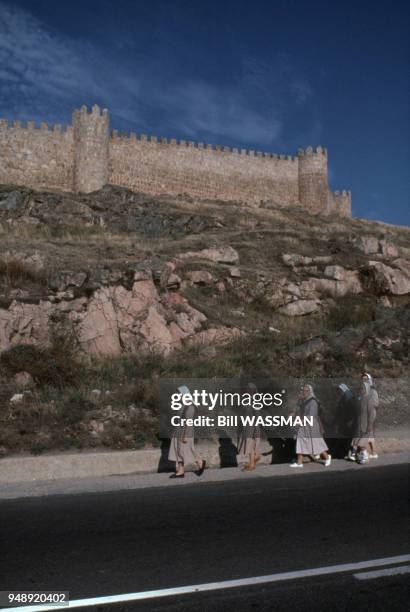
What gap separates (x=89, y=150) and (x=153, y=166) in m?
4.82

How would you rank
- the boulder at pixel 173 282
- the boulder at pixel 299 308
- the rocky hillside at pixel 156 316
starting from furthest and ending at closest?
the boulder at pixel 299 308, the boulder at pixel 173 282, the rocky hillside at pixel 156 316

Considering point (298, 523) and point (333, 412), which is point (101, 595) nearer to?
point (298, 523)

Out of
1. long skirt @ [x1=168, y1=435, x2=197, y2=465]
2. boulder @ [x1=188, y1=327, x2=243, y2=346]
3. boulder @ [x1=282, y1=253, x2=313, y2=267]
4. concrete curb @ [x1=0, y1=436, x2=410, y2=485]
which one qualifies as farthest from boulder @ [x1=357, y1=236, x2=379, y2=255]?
long skirt @ [x1=168, y1=435, x2=197, y2=465]

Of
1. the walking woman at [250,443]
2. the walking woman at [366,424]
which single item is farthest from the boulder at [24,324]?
the walking woman at [366,424]

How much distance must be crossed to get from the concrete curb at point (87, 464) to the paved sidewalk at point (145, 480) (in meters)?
0.19

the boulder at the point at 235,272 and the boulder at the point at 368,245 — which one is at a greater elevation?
the boulder at the point at 368,245

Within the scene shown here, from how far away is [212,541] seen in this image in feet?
18.0

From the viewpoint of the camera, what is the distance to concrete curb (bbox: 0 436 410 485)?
8.51m

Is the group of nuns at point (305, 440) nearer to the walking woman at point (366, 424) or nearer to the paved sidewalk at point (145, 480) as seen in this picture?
the walking woman at point (366, 424)

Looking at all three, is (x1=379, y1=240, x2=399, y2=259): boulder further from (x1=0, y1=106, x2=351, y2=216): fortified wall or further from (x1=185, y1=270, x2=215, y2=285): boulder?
(x1=0, y1=106, x2=351, y2=216): fortified wall

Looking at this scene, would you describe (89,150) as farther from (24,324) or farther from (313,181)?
(24,324)

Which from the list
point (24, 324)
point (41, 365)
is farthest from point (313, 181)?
point (41, 365)

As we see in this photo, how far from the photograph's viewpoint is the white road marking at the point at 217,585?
4098mm

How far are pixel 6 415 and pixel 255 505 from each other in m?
4.96
